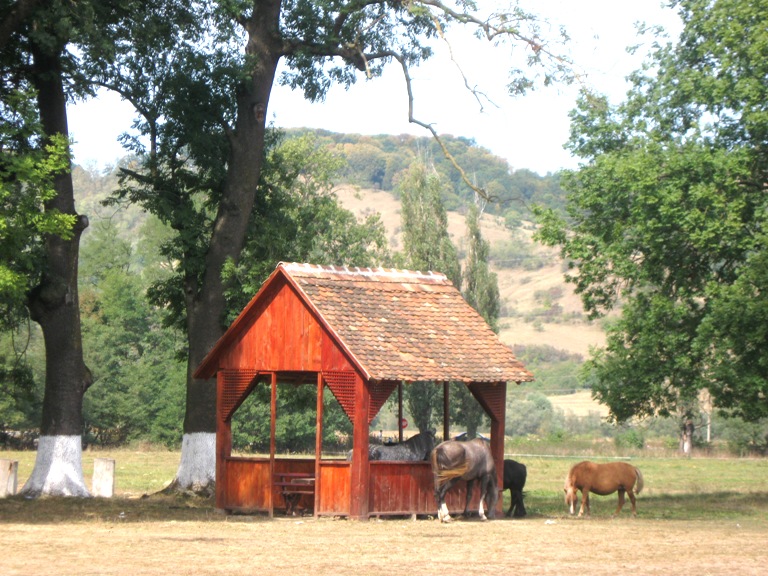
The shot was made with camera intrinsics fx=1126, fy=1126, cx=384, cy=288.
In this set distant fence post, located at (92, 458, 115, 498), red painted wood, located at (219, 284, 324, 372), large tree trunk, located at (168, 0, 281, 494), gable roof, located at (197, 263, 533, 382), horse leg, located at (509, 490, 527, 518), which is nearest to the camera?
gable roof, located at (197, 263, 533, 382)

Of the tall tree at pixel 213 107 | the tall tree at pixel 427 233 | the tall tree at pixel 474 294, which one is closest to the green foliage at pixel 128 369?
the tall tree at pixel 427 233

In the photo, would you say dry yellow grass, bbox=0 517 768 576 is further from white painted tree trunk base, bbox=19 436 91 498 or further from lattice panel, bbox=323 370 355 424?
white painted tree trunk base, bbox=19 436 91 498

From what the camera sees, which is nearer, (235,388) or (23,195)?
(23,195)

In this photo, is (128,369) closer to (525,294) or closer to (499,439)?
(499,439)

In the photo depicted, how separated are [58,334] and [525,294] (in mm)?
133904

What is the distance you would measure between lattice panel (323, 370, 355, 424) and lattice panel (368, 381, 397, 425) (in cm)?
34

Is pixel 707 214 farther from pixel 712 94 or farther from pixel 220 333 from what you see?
pixel 220 333

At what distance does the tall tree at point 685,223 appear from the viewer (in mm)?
26984

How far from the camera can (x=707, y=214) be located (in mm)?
27672

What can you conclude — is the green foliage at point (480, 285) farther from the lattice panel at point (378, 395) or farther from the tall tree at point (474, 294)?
the lattice panel at point (378, 395)

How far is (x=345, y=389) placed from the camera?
67.3 feet

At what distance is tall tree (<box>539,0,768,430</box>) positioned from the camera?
27.0 meters

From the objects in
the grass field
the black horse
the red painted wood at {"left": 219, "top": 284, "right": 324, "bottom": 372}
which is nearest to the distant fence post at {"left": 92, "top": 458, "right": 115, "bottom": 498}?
the grass field

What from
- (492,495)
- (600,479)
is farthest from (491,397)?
(600,479)
